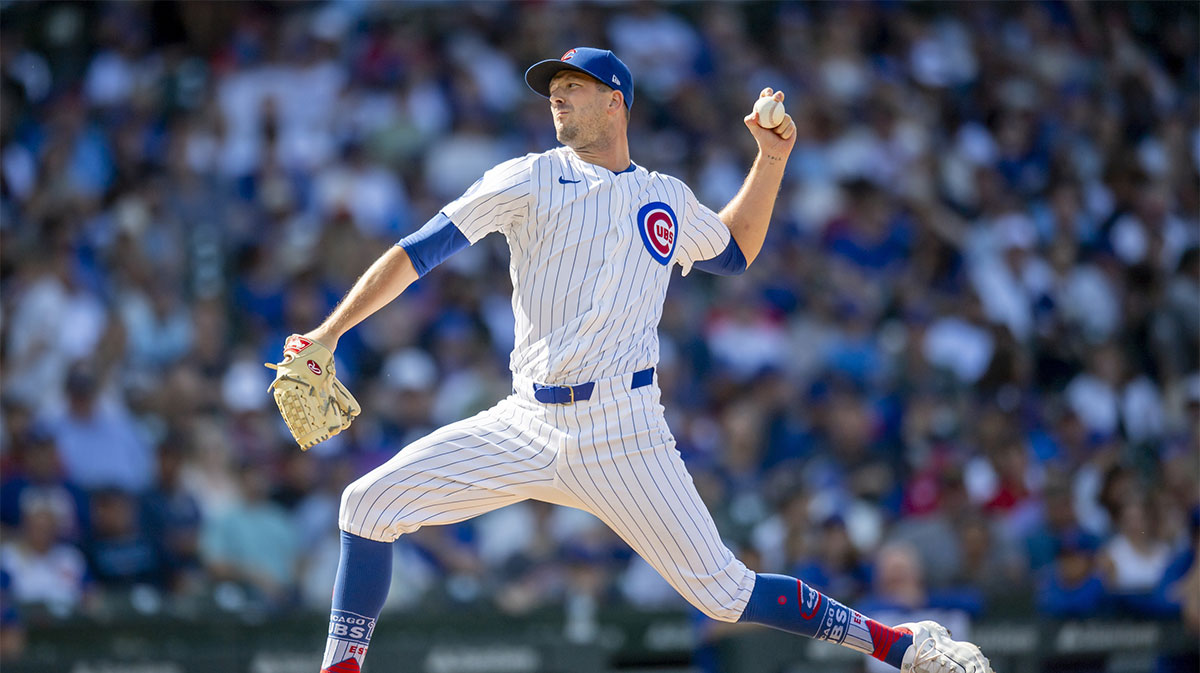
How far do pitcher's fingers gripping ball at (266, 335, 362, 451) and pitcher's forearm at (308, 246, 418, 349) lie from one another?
6 centimetres

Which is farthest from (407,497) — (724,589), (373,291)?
(724,589)

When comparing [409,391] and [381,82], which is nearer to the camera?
[409,391]

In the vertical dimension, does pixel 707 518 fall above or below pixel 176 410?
below

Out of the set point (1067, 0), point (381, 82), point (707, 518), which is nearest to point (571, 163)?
point (707, 518)

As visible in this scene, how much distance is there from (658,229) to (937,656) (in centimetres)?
144

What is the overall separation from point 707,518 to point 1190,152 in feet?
28.2

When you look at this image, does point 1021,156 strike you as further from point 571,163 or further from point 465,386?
point 571,163

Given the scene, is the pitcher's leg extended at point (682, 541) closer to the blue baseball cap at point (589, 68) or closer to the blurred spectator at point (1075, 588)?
the blue baseball cap at point (589, 68)

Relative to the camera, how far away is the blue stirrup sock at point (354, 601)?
12.7 ft

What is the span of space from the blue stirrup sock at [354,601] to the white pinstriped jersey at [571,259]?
0.65m

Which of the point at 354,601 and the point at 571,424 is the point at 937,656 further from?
the point at 354,601

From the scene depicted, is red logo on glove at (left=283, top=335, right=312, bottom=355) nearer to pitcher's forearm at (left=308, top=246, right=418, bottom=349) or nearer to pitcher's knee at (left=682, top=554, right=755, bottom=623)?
pitcher's forearm at (left=308, top=246, right=418, bottom=349)

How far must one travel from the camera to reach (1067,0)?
473 inches

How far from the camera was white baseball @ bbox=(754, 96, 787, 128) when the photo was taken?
4367 millimetres
